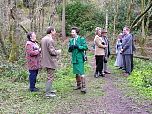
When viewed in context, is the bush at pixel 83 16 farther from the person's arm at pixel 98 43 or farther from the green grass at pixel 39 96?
the green grass at pixel 39 96

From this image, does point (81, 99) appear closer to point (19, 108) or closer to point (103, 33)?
point (19, 108)

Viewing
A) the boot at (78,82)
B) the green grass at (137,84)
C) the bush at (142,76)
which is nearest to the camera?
the green grass at (137,84)

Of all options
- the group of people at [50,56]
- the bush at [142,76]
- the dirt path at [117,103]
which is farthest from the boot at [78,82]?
the bush at [142,76]

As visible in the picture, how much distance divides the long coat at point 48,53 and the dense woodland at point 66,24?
159 centimetres

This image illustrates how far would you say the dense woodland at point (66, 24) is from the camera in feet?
47.5

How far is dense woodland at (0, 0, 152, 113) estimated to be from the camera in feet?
47.5

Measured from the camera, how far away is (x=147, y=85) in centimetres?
1237

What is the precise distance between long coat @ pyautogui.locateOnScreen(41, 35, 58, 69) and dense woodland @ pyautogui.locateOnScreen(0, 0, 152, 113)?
1.59m

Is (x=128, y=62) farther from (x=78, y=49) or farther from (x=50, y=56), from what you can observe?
(x=50, y=56)

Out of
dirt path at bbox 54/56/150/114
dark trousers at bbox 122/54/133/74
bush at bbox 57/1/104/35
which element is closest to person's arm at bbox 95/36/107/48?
dark trousers at bbox 122/54/133/74

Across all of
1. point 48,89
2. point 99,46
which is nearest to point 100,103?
point 48,89

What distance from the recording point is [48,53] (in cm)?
1022

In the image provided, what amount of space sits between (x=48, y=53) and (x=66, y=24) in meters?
24.3

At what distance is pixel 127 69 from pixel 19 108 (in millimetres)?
7119
